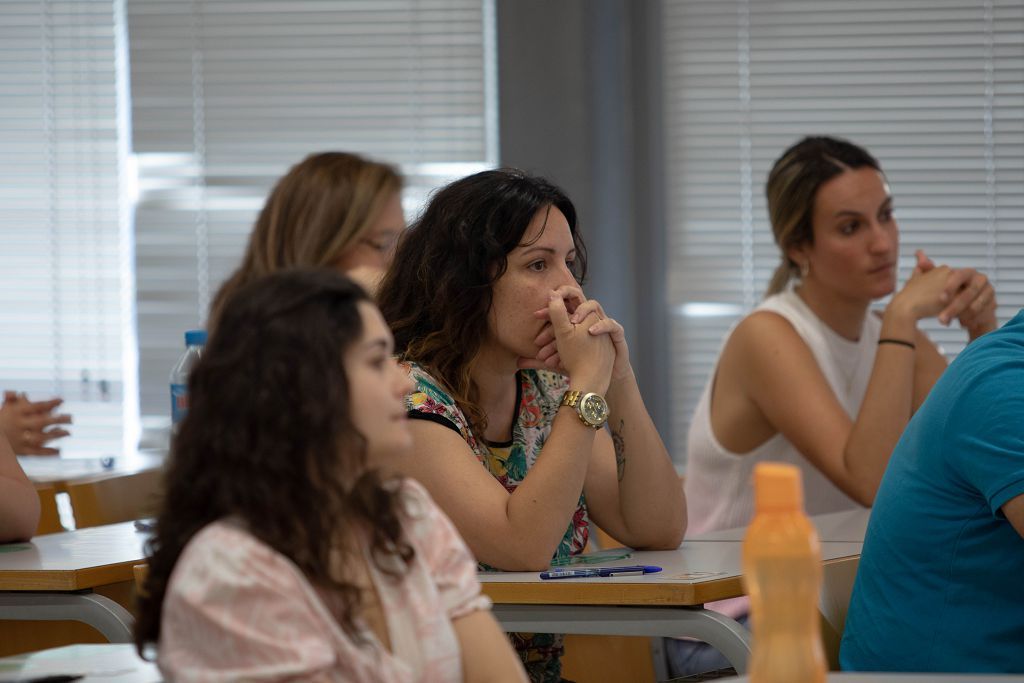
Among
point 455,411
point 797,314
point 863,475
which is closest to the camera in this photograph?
point 455,411

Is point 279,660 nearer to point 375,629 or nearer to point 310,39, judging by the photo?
point 375,629

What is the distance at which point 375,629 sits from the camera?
1171 millimetres

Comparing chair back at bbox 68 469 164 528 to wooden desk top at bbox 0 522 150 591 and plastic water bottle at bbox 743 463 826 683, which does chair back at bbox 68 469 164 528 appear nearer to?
wooden desk top at bbox 0 522 150 591

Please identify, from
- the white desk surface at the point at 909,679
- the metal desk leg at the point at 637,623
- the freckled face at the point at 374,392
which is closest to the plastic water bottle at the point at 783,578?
the white desk surface at the point at 909,679

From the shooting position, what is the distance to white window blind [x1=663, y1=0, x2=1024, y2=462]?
168 inches

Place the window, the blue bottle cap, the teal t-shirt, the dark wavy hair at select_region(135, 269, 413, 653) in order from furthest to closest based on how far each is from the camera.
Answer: the window < the blue bottle cap < the teal t-shirt < the dark wavy hair at select_region(135, 269, 413, 653)

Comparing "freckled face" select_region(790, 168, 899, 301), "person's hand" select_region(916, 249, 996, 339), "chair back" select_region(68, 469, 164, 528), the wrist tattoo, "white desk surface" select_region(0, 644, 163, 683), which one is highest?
"freckled face" select_region(790, 168, 899, 301)

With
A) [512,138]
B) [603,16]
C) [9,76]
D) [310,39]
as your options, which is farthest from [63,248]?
[603,16]

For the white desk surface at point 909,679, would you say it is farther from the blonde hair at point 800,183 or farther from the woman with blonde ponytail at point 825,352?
the blonde hair at point 800,183

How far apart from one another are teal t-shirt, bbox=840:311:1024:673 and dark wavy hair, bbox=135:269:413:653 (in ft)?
2.64

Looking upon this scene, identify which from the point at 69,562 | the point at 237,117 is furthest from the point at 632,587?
the point at 237,117

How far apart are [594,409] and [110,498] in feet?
4.75

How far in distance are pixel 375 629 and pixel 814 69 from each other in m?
3.55

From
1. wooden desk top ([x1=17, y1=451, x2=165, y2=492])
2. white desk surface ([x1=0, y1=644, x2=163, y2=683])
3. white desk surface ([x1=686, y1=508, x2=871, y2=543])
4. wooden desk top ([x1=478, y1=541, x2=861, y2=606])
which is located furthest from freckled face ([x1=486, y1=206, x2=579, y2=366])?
wooden desk top ([x1=17, y1=451, x2=165, y2=492])
